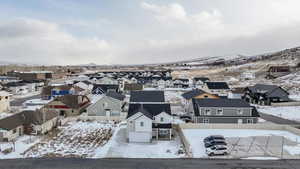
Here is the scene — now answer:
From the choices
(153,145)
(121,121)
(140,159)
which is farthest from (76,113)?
(140,159)

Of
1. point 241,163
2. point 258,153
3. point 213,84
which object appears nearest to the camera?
point 241,163

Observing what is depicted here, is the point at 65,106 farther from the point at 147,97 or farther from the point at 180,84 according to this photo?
the point at 180,84

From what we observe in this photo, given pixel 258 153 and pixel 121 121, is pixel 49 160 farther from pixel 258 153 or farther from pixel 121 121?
pixel 258 153

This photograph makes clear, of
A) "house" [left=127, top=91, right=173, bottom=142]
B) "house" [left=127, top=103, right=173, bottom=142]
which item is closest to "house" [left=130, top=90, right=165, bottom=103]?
"house" [left=127, top=91, right=173, bottom=142]

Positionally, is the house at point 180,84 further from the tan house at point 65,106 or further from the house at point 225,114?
the house at point 225,114

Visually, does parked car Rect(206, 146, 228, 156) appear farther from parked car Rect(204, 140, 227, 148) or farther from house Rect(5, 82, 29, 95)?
house Rect(5, 82, 29, 95)

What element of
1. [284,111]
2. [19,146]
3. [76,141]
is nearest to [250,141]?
[76,141]

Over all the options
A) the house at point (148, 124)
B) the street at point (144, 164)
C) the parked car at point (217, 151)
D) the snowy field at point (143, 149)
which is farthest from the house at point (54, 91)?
the parked car at point (217, 151)
